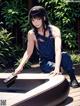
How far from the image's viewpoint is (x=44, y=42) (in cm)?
577

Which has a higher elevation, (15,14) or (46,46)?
(46,46)

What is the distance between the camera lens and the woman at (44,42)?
5.43 metres

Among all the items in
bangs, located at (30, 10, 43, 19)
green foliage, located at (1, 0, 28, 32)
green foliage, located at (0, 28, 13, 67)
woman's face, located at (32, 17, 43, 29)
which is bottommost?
green foliage, located at (0, 28, 13, 67)

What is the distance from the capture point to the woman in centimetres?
543

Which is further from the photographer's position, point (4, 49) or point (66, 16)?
point (66, 16)

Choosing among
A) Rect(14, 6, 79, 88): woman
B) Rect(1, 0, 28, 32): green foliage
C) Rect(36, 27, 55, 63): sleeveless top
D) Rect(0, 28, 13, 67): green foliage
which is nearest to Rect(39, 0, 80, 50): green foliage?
Rect(1, 0, 28, 32): green foliage

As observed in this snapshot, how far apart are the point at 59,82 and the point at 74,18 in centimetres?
712

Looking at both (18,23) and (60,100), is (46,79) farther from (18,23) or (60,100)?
(18,23)

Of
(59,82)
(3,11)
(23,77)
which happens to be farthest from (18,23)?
(59,82)

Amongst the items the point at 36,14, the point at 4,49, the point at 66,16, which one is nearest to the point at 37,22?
the point at 36,14

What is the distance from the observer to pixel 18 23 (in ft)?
38.3

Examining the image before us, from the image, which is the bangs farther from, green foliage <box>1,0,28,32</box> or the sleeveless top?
green foliage <box>1,0,28,32</box>

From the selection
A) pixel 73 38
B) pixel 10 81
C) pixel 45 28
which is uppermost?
pixel 45 28

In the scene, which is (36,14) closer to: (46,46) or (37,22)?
(37,22)
